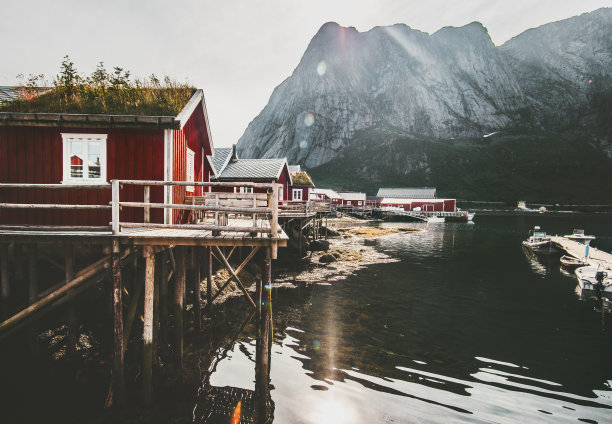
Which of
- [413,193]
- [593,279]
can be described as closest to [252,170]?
[593,279]

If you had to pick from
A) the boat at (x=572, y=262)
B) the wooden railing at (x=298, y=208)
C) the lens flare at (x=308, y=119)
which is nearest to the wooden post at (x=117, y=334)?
the wooden railing at (x=298, y=208)

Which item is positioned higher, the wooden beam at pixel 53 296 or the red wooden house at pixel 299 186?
the red wooden house at pixel 299 186

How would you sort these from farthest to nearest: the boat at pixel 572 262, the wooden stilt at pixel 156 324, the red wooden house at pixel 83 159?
the boat at pixel 572 262
the red wooden house at pixel 83 159
the wooden stilt at pixel 156 324

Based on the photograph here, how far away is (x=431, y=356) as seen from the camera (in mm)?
11477

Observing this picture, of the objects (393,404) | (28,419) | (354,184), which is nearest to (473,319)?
(393,404)

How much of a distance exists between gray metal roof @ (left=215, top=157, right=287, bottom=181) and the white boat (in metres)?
25.0

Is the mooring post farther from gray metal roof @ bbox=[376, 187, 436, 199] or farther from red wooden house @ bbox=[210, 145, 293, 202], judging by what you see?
gray metal roof @ bbox=[376, 187, 436, 199]

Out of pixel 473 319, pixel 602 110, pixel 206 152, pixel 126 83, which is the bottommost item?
pixel 473 319

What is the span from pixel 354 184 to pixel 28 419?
157614 millimetres

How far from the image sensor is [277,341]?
12.2 m

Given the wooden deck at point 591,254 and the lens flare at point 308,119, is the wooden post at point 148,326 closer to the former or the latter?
the wooden deck at point 591,254

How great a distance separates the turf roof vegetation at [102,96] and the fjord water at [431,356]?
8.69 metres

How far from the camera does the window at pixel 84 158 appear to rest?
34.1ft

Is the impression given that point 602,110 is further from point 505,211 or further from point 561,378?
point 561,378
